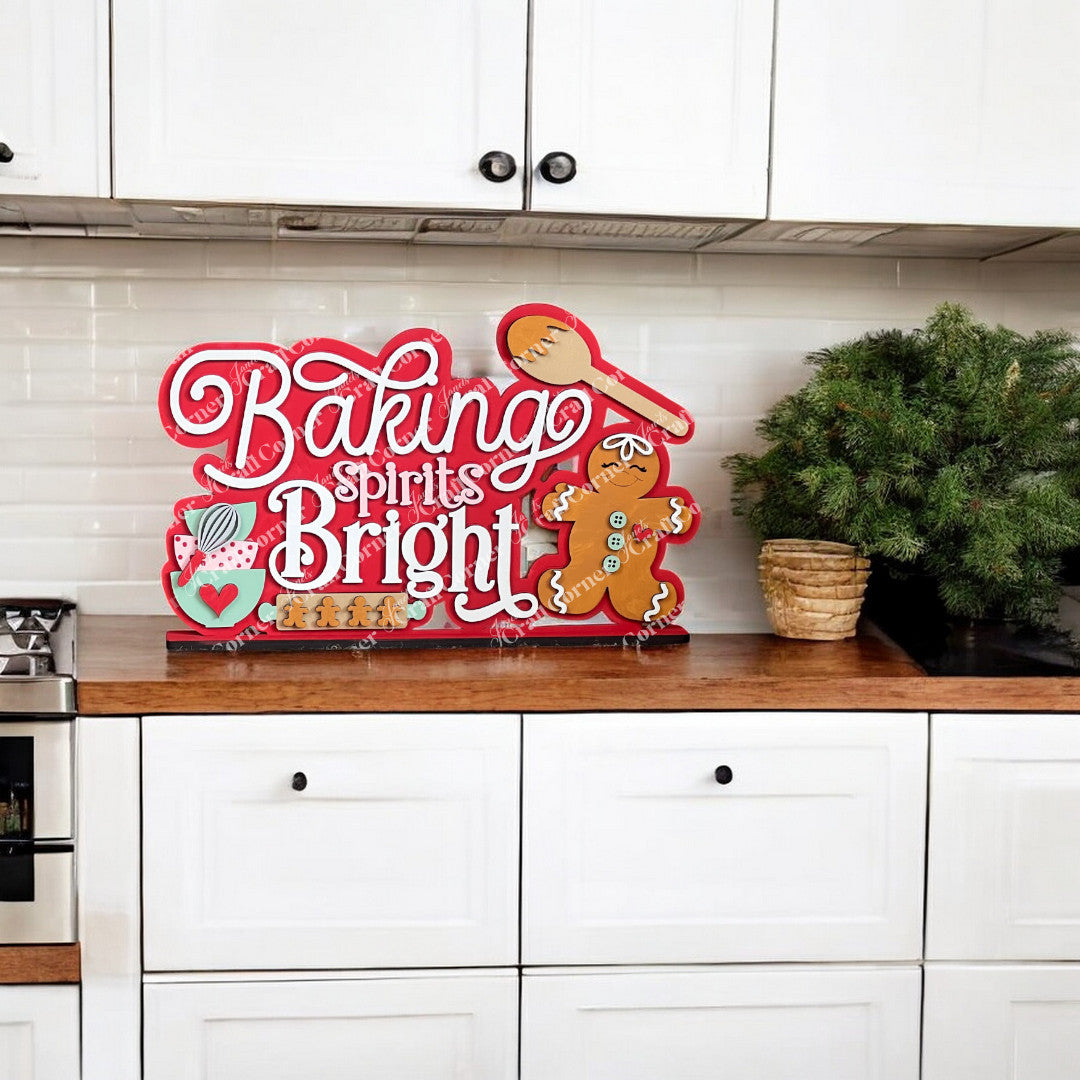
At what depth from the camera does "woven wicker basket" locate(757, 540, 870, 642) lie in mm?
2092

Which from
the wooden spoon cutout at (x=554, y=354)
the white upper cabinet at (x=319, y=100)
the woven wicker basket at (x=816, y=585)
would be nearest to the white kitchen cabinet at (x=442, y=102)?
the white upper cabinet at (x=319, y=100)

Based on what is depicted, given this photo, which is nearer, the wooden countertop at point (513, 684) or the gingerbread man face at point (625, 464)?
the wooden countertop at point (513, 684)

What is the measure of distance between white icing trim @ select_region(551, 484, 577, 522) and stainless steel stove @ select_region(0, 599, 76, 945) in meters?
0.73

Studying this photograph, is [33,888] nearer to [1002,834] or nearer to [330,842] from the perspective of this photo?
[330,842]

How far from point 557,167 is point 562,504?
498 mm

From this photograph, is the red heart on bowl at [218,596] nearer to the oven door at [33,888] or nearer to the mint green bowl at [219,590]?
the mint green bowl at [219,590]

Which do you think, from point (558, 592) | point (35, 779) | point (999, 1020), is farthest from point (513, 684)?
point (999, 1020)

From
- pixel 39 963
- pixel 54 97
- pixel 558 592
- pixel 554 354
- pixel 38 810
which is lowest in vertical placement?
pixel 39 963

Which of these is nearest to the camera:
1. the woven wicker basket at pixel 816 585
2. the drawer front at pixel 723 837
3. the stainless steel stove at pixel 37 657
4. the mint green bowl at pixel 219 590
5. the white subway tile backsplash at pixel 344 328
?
the stainless steel stove at pixel 37 657

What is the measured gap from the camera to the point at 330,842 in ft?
5.92

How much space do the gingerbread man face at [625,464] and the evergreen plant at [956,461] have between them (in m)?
0.21

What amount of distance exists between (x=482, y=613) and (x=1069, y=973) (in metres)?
0.99

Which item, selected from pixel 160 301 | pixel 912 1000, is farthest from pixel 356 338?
pixel 912 1000

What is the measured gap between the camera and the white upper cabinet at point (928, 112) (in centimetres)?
196
